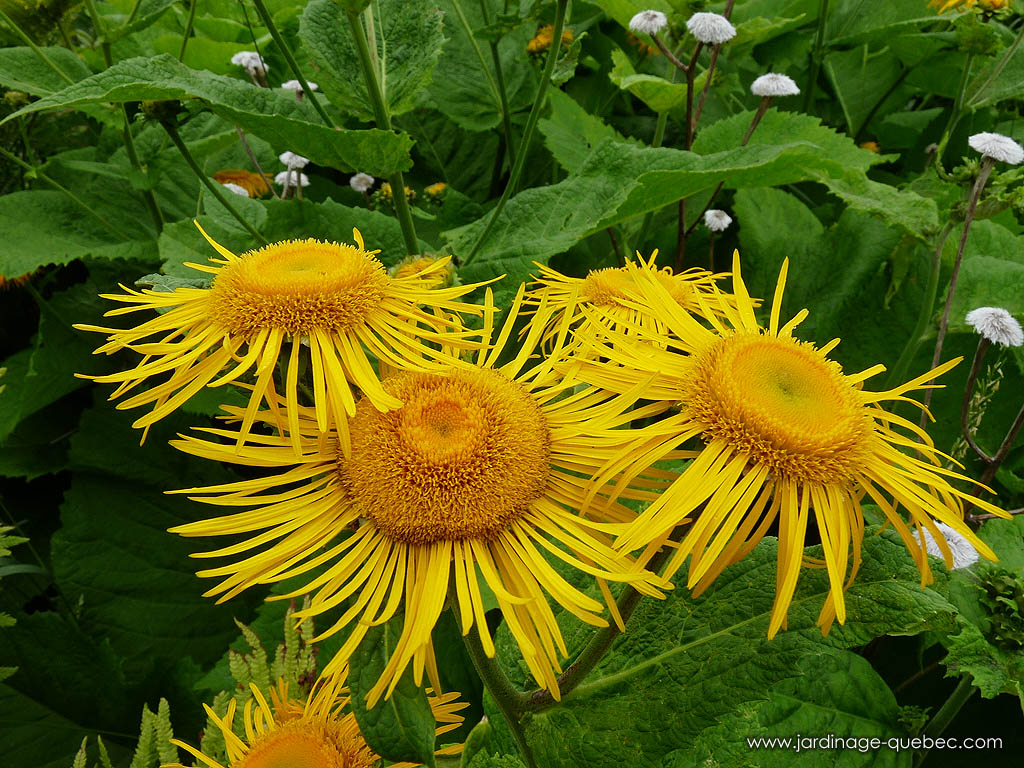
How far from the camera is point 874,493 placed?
0.54 metres

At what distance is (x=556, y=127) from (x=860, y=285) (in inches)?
29.3

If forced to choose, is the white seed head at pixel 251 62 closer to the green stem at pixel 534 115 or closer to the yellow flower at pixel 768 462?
the green stem at pixel 534 115

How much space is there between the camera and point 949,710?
102cm

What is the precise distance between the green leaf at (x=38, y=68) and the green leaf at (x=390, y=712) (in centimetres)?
114

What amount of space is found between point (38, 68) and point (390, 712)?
52.5 inches

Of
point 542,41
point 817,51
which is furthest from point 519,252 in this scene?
point 817,51

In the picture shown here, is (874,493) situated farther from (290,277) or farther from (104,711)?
(104,711)

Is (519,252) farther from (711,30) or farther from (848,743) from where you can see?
(848,743)

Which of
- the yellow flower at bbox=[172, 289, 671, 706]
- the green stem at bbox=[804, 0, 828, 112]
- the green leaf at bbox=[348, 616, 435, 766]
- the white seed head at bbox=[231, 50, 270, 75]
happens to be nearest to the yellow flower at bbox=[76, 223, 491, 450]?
the yellow flower at bbox=[172, 289, 671, 706]

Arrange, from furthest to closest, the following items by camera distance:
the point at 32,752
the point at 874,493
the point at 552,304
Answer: the point at 32,752 → the point at 552,304 → the point at 874,493

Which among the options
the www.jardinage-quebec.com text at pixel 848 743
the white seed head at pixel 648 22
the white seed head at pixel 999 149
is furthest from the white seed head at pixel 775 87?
the www.jardinage-quebec.com text at pixel 848 743

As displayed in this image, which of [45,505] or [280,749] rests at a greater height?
[280,749]


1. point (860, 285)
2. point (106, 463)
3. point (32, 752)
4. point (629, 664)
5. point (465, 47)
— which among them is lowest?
point (32, 752)

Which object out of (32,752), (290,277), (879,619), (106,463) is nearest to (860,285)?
(879,619)
